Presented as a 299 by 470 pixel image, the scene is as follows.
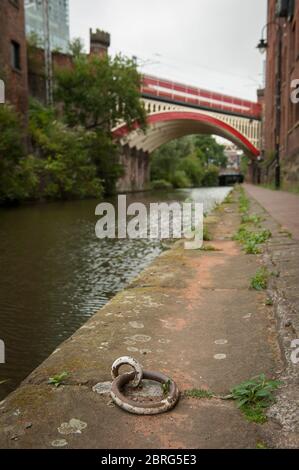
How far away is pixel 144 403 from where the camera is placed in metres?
1.48

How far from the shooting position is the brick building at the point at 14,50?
18609 mm

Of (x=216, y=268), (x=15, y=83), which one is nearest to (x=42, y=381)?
(x=216, y=268)

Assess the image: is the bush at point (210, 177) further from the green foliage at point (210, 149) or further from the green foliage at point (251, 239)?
the green foliage at point (251, 239)

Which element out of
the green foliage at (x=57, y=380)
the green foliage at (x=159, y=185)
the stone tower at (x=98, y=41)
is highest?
the stone tower at (x=98, y=41)

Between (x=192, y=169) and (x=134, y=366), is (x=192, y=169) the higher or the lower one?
the higher one

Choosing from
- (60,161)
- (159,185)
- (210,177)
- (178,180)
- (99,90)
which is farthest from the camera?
(210,177)

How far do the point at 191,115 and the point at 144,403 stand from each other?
143ft

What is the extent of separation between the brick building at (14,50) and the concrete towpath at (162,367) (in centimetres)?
1744

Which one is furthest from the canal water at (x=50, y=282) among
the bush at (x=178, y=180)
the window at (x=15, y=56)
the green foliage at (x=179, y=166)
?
the bush at (x=178, y=180)

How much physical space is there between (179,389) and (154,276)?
2.04 metres

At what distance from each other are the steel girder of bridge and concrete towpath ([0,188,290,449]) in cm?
3329

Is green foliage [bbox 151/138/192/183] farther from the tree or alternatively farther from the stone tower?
the tree

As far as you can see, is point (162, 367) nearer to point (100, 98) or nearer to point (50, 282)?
point (50, 282)

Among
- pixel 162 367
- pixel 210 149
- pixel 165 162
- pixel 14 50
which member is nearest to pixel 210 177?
pixel 210 149
